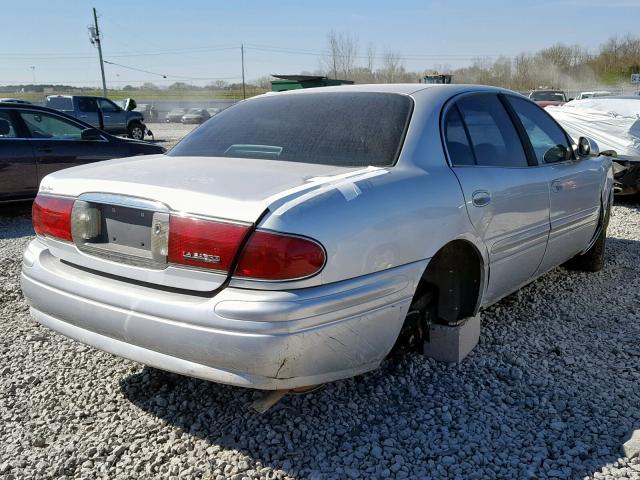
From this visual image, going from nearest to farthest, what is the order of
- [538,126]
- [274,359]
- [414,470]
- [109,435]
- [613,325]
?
[274,359] < [414,470] < [109,435] < [613,325] < [538,126]

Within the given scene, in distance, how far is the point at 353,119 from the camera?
9.30ft

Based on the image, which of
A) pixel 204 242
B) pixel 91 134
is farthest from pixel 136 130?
pixel 204 242

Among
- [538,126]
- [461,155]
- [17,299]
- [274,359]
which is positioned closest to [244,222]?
[274,359]

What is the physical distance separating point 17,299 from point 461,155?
3.32 m

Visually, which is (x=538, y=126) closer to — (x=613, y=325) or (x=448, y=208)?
(x=613, y=325)

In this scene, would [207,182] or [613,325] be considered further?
[613,325]

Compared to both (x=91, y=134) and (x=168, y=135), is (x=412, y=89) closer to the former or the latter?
(x=91, y=134)

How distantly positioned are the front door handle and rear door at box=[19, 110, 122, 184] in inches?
242

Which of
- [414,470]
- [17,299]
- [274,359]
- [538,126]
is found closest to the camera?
[274,359]

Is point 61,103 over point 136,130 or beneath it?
over

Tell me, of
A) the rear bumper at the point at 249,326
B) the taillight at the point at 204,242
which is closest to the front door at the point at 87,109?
the rear bumper at the point at 249,326

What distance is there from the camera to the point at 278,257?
1.99 m

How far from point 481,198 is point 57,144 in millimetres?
6409

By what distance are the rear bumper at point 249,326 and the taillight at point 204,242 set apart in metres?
0.12
